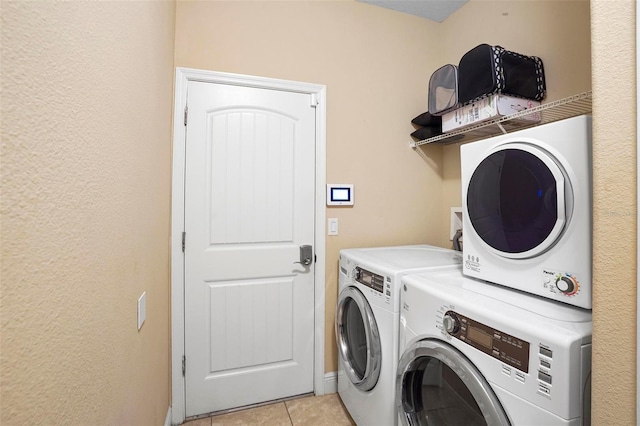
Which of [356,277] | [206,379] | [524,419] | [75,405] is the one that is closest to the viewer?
[75,405]

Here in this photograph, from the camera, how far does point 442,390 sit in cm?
104

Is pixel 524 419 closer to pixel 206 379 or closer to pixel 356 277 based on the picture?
pixel 356 277

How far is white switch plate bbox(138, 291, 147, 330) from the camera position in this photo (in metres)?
1.04

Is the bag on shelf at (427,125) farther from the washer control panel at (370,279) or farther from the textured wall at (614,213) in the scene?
the textured wall at (614,213)

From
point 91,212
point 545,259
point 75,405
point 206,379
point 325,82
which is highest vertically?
point 325,82

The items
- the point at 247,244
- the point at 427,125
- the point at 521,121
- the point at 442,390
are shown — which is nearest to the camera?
the point at 442,390

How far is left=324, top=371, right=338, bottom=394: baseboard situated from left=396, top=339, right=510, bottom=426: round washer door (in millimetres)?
896

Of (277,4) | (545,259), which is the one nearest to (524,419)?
(545,259)

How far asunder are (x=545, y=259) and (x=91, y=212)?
50.8 inches

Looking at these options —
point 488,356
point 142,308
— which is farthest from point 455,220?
point 142,308

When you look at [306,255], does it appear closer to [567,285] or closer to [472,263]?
[472,263]

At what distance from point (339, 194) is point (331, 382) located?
132cm

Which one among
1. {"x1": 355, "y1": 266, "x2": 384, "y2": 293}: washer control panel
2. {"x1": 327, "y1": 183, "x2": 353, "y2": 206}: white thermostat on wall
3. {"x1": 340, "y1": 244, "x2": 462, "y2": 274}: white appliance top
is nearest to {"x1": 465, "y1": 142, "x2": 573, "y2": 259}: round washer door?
{"x1": 340, "y1": 244, "x2": 462, "y2": 274}: white appliance top

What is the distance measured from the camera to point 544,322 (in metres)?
0.75
